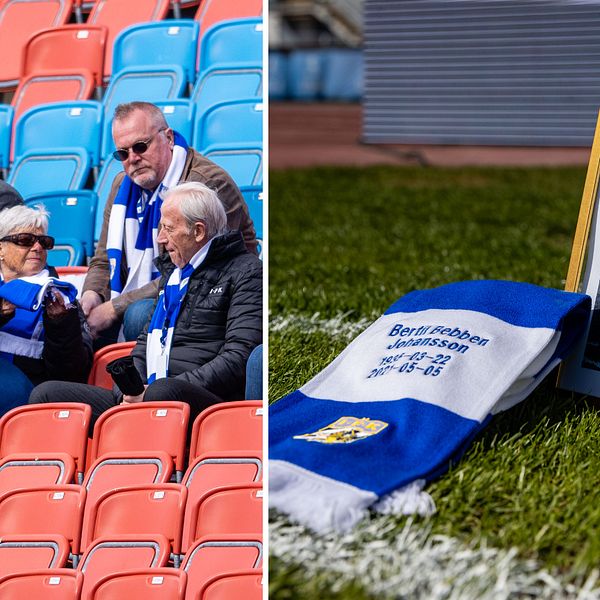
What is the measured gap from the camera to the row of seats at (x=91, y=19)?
10.2 feet

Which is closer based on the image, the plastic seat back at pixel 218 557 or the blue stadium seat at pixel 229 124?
the plastic seat back at pixel 218 557

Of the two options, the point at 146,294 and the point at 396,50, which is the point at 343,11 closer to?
the point at 396,50

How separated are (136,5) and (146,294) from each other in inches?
37.9

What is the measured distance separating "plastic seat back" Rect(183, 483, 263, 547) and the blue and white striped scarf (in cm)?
44

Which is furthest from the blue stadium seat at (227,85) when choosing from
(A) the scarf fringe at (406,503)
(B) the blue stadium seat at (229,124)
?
(A) the scarf fringe at (406,503)

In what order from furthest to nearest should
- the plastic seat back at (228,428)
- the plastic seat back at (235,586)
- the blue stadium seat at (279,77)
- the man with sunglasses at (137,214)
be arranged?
the blue stadium seat at (279,77)
the man with sunglasses at (137,214)
the plastic seat back at (228,428)
the plastic seat back at (235,586)

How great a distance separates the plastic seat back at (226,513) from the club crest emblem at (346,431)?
268 millimetres

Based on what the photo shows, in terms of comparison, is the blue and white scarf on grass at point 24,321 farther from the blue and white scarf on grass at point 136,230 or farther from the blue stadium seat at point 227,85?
the blue stadium seat at point 227,85

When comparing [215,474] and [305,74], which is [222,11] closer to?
[215,474]

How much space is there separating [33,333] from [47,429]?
0.97 feet

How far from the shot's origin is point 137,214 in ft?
9.86

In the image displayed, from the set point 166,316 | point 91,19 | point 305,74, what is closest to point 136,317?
point 166,316

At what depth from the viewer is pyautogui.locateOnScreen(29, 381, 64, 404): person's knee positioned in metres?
2.91

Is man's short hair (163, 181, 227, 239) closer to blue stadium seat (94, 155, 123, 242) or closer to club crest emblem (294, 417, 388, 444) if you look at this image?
blue stadium seat (94, 155, 123, 242)
